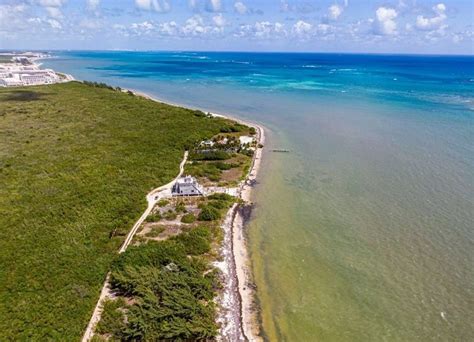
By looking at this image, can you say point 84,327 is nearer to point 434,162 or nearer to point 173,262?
point 173,262

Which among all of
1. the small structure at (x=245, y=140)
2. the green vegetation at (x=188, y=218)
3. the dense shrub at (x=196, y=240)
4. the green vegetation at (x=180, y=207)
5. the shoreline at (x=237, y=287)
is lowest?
the small structure at (x=245, y=140)

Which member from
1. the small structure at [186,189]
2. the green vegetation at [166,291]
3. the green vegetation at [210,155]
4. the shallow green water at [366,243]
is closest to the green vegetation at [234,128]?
the green vegetation at [210,155]

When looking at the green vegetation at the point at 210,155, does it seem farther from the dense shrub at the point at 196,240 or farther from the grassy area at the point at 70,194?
the dense shrub at the point at 196,240

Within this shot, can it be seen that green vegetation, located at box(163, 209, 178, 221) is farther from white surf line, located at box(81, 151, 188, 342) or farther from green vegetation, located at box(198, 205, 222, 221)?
green vegetation, located at box(198, 205, 222, 221)

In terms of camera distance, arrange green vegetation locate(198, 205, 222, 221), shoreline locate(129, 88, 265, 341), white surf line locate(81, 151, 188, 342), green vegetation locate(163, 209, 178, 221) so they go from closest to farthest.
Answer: white surf line locate(81, 151, 188, 342)
shoreline locate(129, 88, 265, 341)
green vegetation locate(198, 205, 222, 221)
green vegetation locate(163, 209, 178, 221)

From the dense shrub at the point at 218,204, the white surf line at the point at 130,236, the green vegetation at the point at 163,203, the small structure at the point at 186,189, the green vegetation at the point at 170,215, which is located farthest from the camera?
the small structure at the point at 186,189

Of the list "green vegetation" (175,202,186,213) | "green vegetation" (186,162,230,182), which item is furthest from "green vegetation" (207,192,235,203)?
"green vegetation" (186,162,230,182)

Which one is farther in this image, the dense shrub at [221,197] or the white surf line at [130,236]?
the dense shrub at [221,197]
